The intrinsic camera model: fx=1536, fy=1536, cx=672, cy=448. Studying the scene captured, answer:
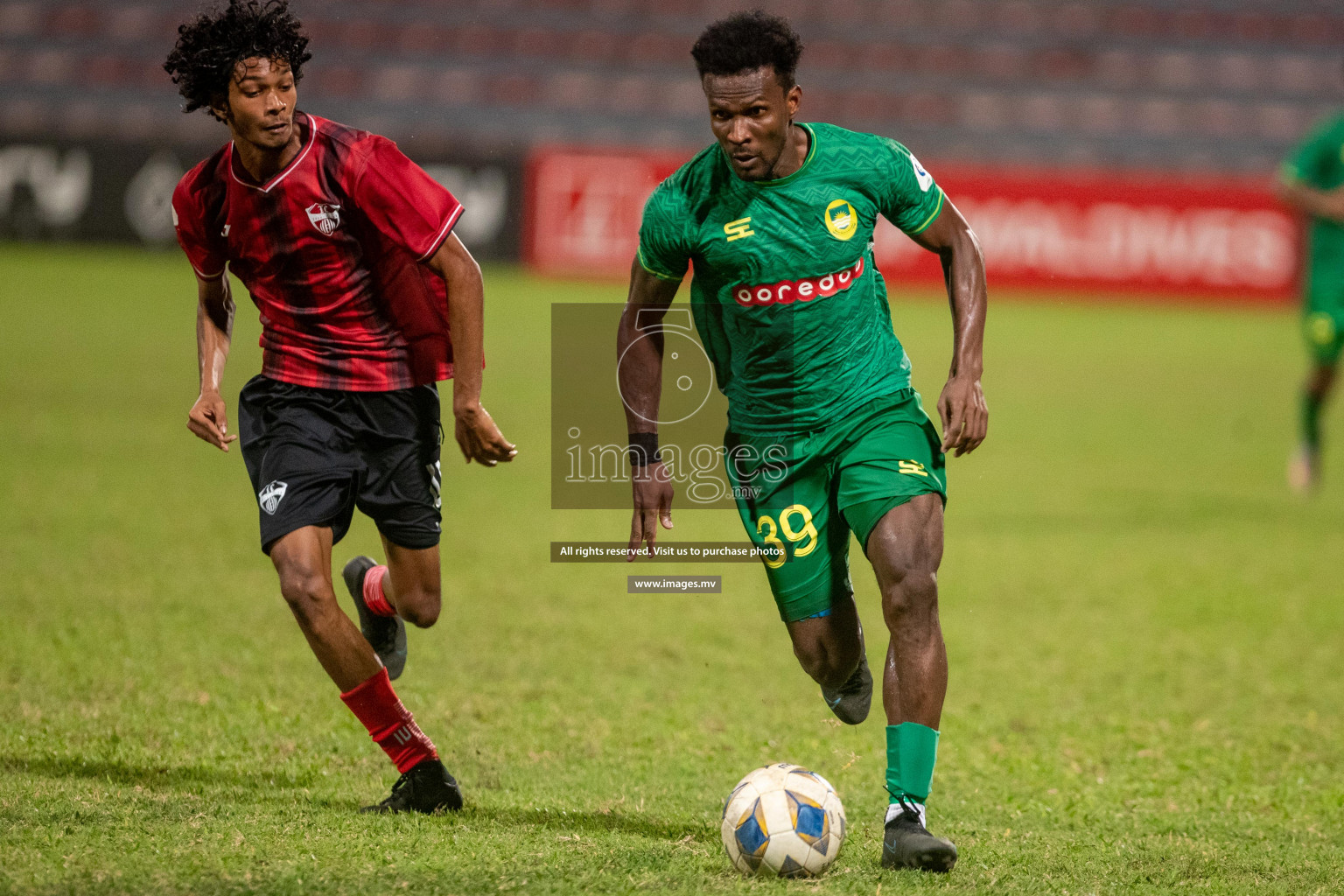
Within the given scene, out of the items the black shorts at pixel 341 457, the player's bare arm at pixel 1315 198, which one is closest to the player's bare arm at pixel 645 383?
the black shorts at pixel 341 457

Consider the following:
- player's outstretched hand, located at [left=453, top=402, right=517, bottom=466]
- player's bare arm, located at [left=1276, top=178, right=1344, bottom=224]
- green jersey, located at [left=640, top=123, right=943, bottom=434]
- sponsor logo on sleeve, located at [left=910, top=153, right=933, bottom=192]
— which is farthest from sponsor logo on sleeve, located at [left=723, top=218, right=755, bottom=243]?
player's bare arm, located at [left=1276, top=178, right=1344, bottom=224]

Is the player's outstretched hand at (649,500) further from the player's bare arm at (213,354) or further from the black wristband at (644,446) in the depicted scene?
the player's bare arm at (213,354)

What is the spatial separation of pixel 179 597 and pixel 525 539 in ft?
7.76

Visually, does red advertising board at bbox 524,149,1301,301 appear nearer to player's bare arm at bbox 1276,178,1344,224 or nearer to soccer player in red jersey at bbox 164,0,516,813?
player's bare arm at bbox 1276,178,1344,224

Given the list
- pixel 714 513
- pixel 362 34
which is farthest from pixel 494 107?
pixel 714 513

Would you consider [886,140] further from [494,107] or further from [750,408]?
[494,107]

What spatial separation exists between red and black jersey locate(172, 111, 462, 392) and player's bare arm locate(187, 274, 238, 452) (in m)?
0.08

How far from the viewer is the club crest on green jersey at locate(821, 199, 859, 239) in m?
4.21

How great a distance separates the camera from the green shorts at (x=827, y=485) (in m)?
4.20

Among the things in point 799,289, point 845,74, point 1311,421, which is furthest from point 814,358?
point 845,74

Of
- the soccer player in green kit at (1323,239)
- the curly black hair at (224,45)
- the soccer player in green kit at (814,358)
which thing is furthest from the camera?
the soccer player in green kit at (1323,239)

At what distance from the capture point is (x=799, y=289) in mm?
4281

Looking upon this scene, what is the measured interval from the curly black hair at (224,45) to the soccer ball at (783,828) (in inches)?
90.8

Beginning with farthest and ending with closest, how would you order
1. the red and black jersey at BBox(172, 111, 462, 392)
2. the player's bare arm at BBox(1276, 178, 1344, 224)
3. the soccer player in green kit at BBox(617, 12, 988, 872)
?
the player's bare arm at BBox(1276, 178, 1344, 224), the red and black jersey at BBox(172, 111, 462, 392), the soccer player in green kit at BBox(617, 12, 988, 872)
